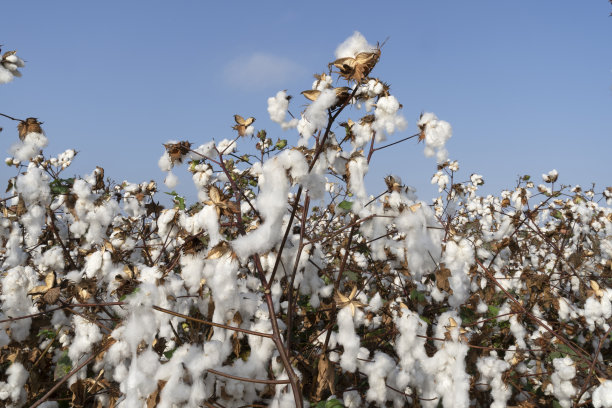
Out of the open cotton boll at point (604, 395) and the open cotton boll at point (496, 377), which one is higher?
the open cotton boll at point (496, 377)

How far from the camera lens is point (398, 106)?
231 cm

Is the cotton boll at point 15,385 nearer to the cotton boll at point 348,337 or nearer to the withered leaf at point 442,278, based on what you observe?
the cotton boll at point 348,337

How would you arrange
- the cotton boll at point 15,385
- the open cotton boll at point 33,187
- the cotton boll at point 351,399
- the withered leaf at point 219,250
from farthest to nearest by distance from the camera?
the open cotton boll at point 33,187 → the cotton boll at point 15,385 → the cotton boll at point 351,399 → the withered leaf at point 219,250

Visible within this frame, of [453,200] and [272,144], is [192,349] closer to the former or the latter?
[272,144]

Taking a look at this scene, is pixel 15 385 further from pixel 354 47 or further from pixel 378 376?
pixel 354 47

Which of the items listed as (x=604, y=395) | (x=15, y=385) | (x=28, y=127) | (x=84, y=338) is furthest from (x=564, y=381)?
(x=28, y=127)

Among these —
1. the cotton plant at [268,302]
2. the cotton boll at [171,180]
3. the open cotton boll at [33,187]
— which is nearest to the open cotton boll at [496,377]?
the cotton plant at [268,302]

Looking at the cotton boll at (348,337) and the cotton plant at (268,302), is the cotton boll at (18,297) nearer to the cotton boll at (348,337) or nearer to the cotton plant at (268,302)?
the cotton plant at (268,302)

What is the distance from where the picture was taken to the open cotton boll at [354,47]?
1.46 m

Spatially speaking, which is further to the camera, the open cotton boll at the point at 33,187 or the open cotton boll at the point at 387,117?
the open cotton boll at the point at 33,187

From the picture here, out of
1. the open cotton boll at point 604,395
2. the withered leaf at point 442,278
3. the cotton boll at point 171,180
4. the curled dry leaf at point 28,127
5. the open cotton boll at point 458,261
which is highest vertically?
the curled dry leaf at point 28,127

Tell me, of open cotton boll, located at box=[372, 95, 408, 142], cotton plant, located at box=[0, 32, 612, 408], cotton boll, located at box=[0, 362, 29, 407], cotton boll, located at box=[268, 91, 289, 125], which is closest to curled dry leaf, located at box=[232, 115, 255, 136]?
cotton plant, located at box=[0, 32, 612, 408]

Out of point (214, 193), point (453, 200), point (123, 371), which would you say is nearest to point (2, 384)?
point (123, 371)

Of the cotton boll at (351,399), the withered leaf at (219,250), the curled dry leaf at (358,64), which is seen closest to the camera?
the curled dry leaf at (358,64)
